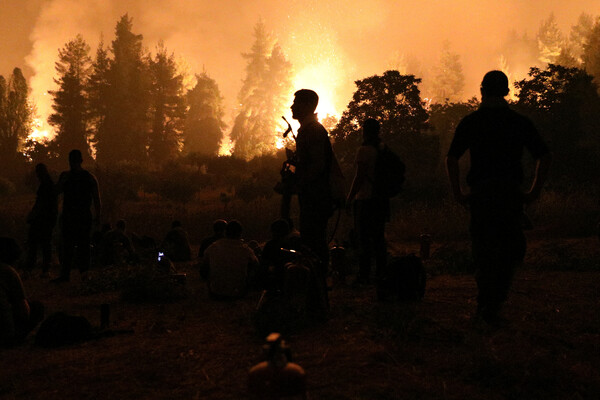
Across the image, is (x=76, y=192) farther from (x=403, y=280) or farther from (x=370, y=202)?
(x=403, y=280)

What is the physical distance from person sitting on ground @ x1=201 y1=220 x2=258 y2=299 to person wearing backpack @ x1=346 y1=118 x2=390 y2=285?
1.53 m

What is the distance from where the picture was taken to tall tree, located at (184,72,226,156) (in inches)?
2183

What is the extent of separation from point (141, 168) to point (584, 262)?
33732mm

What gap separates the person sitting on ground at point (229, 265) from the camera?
23.5ft

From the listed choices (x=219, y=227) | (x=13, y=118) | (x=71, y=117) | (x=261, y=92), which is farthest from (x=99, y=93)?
(x=219, y=227)

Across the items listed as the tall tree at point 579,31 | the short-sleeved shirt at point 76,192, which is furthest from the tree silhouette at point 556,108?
the tall tree at point 579,31

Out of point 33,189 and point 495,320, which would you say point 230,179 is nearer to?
point 33,189

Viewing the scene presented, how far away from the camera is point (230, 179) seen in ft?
118

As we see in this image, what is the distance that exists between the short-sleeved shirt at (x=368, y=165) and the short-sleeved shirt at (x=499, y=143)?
90.5 inches

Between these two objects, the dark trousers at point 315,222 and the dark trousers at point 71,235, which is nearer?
the dark trousers at point 315,222

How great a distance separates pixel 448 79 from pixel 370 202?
265 ft

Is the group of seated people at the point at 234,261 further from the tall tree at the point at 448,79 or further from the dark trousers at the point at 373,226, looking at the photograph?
the tall tree at the point at 448,79

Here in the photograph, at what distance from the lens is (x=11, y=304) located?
519 centimetres

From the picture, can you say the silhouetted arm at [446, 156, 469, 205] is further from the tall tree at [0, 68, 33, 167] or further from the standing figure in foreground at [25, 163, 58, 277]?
the tall tree at [0, 68, 33, 167]
